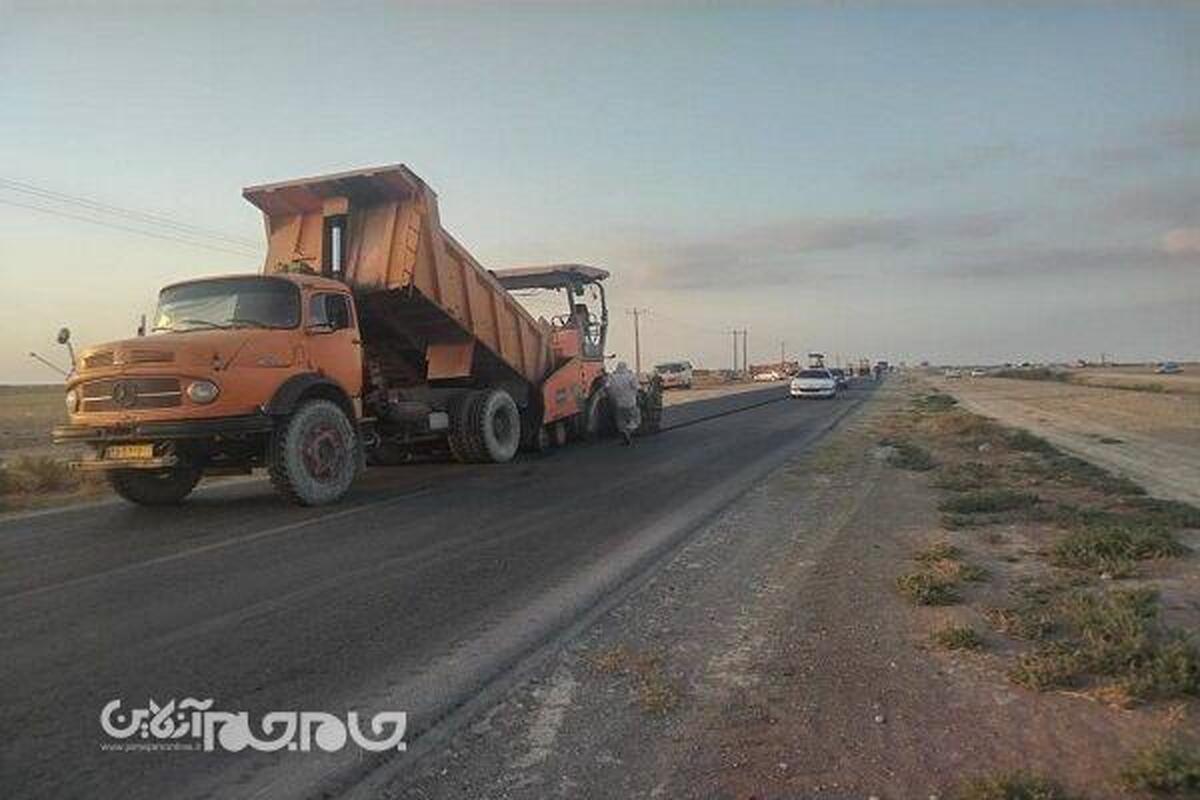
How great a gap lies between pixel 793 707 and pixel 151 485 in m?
9.26

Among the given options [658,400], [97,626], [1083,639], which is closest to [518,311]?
[658,400]

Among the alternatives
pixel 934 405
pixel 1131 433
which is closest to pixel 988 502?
pixel 1131 433

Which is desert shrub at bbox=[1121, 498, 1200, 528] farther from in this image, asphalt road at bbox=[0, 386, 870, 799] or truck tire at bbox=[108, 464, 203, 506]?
truck tire at bbox=[108, 464, 203, 506]

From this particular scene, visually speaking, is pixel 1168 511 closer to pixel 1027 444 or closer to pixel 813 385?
pixel 1027 444

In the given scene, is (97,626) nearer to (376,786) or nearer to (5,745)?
(5,745)

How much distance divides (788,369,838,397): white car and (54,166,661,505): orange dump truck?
27.7m

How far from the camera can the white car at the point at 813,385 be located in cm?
4534

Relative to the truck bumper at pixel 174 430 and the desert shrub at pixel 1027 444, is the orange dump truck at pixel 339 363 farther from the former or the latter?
the desert shrub at pixel 1027 444

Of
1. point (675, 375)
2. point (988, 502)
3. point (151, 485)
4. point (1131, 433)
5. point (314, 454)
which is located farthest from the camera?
point (675, 375)

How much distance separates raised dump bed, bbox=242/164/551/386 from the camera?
13.1 meters

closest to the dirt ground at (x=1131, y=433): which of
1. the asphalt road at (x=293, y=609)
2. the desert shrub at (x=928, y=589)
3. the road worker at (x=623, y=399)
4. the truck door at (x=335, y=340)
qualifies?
the desert shrub at (x=928, y=589)

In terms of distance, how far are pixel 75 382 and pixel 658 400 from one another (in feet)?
46.9

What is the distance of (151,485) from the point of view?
1108 cm

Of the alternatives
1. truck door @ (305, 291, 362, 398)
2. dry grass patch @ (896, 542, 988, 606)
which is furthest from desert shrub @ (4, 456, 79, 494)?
dry grass patch @ (896, 542, 988, 606)
